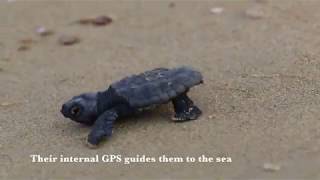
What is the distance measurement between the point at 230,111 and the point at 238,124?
0.15 m

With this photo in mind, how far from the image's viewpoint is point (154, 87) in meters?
3.07

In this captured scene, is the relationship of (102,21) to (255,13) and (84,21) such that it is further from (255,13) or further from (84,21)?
(255,13)

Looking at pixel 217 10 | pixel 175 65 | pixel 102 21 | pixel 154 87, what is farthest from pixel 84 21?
pixel 154 87

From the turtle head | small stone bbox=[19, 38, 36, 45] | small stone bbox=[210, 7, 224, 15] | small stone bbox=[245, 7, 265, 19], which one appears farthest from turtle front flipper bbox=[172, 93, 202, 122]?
small stone bbox=[19, 38, 36, 45]

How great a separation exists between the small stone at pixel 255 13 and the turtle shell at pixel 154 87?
136cm

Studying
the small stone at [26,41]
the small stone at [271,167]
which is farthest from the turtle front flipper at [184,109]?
the small stone at [26,41]

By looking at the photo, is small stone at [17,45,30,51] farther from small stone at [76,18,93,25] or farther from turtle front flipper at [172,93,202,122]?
turtle front flipper at [172,93,202,122]

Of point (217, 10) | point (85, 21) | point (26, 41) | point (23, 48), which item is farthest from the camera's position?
point (85, 21)

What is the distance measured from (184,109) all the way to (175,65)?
0.74 meters

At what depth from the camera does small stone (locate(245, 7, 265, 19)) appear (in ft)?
14.4

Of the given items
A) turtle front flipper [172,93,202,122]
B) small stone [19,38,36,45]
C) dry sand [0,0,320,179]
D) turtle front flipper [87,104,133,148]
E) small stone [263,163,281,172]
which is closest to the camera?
small stone [263,163,281,172]

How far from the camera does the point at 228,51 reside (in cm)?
393

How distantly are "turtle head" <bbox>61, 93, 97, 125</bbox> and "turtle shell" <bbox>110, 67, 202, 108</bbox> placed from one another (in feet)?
0.46

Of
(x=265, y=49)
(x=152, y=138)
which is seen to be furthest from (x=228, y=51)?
(x=152, y=138)
